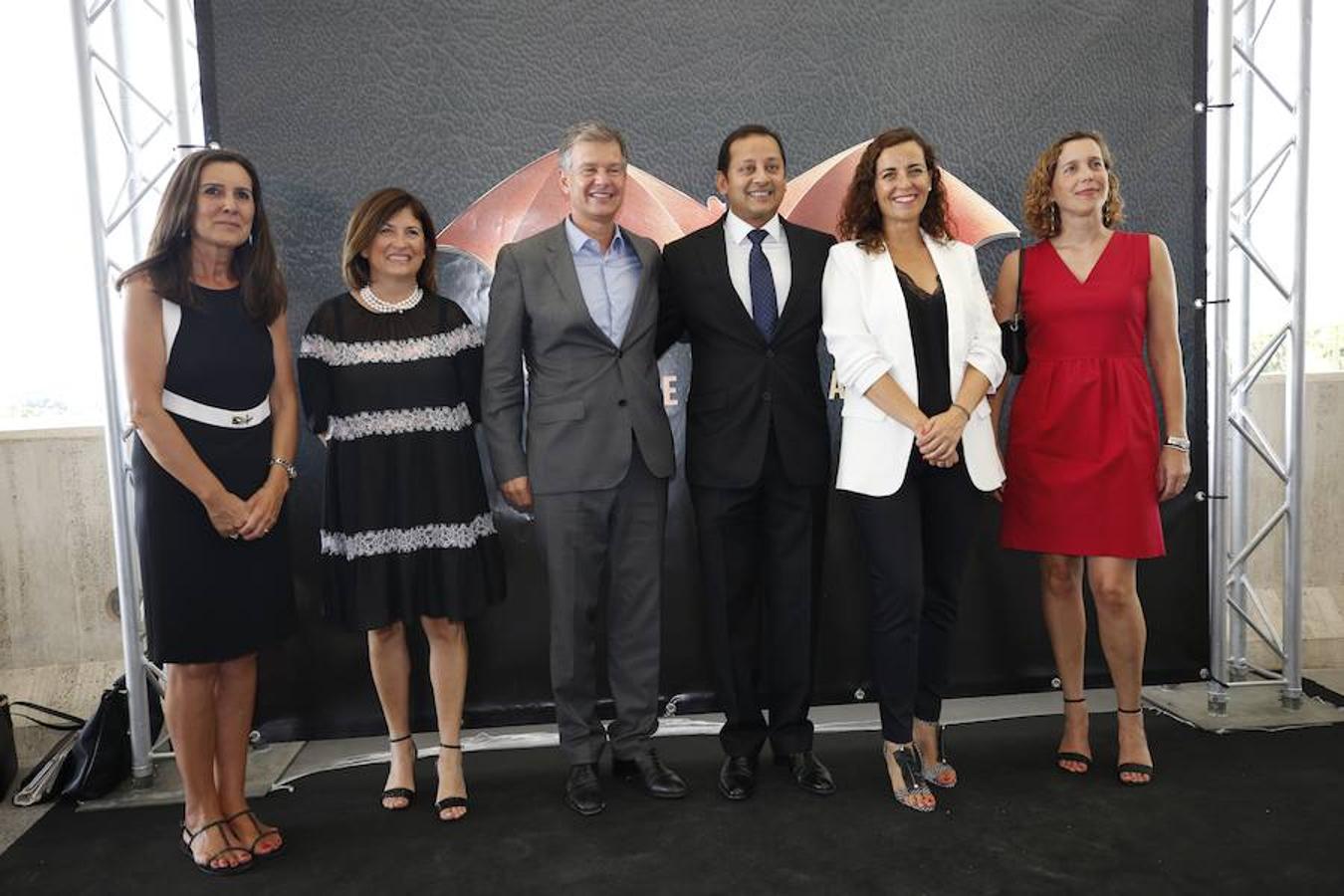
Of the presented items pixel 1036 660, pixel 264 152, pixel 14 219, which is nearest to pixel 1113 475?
pixel 1036 660

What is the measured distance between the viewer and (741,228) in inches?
107

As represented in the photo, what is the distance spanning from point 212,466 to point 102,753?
120 centimetres

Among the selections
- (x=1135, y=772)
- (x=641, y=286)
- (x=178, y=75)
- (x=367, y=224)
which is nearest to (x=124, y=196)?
(x=178, y=75)

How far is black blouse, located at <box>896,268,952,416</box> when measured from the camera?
8.52ft

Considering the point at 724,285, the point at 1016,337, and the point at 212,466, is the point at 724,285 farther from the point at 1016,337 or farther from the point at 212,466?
the point at 212,466

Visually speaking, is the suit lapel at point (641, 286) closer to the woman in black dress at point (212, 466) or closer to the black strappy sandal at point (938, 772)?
the woman in black dress at point (212, 466)

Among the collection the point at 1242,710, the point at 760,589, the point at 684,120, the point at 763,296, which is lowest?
the point at 1242,710

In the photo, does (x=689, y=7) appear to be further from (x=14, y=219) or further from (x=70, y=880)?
(x=70, y=880)

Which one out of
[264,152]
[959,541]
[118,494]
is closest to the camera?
[959,541]

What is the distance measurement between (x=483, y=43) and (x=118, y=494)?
72.6 inches

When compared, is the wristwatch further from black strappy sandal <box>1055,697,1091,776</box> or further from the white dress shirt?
black strappy sandal <box>1055,697,1091,776</box>

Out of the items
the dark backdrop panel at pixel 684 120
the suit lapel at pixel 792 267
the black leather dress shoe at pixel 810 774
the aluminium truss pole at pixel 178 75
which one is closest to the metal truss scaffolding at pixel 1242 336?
the dark backdrop panel at pixel 684 120

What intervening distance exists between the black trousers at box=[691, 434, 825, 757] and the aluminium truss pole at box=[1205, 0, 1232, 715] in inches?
62.2

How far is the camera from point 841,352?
2.60 metres
